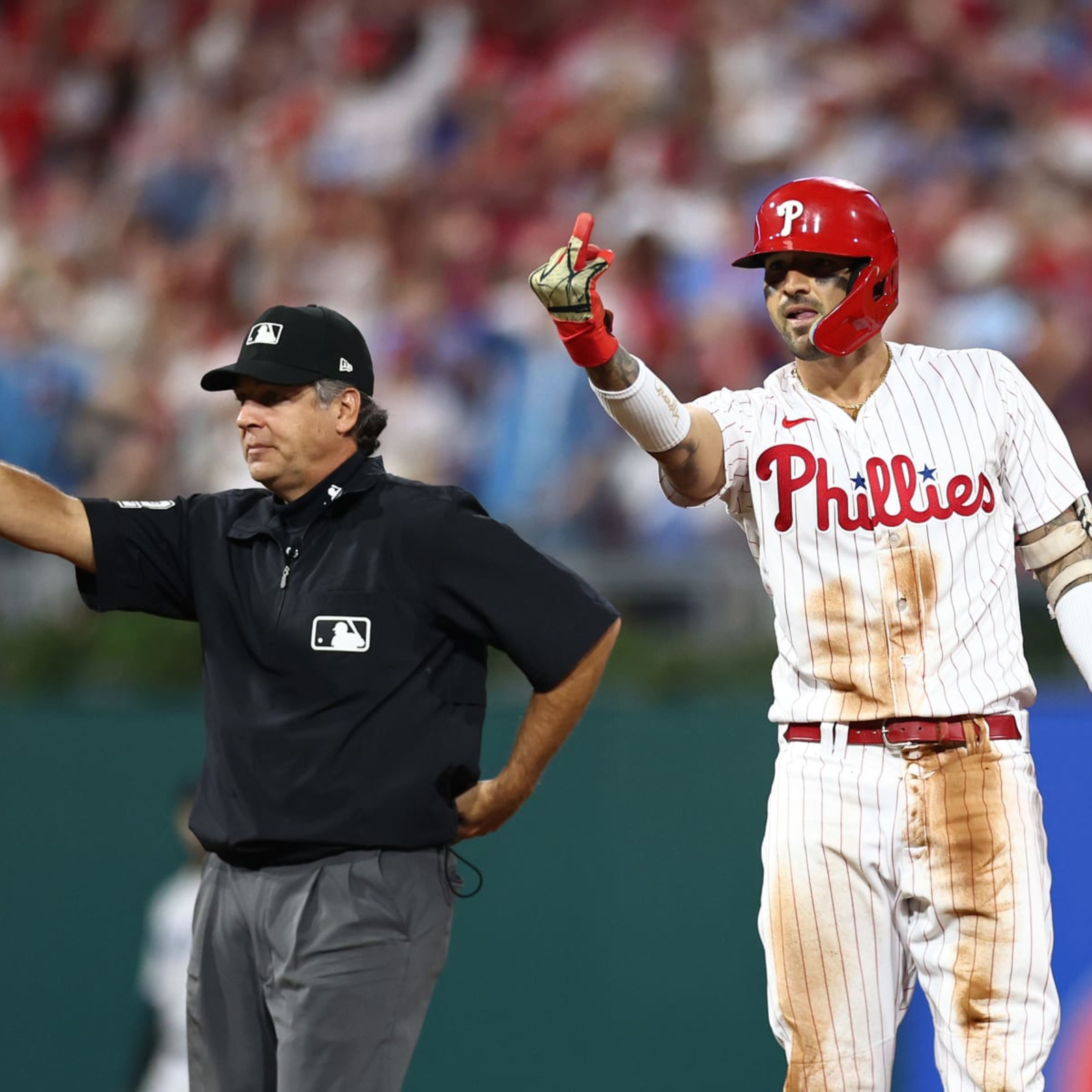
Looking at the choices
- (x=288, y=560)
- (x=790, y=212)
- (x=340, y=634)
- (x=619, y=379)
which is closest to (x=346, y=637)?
(x=340, y=634)

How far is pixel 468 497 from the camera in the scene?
11.5ft

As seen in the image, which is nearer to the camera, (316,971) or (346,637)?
(316,971)

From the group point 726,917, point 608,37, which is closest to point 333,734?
point 726,917

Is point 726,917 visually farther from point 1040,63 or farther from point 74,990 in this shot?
point 1040,63

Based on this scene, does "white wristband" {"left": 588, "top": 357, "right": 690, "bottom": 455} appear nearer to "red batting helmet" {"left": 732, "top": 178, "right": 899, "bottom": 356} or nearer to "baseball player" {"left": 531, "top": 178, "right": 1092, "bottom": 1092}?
"baseball player" {"left": 531, "top": 178, "right": 1092, "bottom": 1092}

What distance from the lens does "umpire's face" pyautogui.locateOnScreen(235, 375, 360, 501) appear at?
3445 millimetres

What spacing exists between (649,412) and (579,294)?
0.92 ft

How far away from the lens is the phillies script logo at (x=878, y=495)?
3373 millimetres

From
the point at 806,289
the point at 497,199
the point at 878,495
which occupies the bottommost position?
the point at 878,495

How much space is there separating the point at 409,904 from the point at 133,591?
82cm

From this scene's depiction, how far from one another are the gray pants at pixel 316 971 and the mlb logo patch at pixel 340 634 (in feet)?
1.23

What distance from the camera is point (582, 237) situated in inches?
126

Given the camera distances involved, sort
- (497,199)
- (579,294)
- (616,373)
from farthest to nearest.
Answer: (497,199), (616,373), (579,294)

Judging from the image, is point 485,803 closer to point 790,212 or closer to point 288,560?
point 288,560
